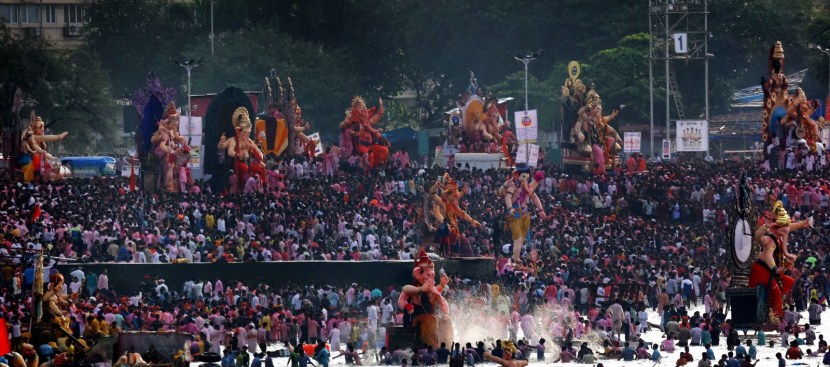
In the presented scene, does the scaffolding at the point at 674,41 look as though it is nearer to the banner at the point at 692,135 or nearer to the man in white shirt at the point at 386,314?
the banner at the point at 692,135

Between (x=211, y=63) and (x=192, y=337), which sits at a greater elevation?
(x=211, y=63)

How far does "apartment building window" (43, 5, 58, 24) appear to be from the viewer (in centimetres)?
12531

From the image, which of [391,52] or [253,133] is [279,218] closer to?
[253,133]

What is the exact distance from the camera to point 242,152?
6375cm

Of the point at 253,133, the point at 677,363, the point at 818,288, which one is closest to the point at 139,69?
the point at 253,133

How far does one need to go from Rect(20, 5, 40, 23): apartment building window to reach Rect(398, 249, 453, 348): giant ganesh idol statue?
81.2 m

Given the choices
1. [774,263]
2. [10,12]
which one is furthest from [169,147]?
[10,12]

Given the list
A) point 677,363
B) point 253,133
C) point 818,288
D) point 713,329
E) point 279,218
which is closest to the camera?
point 677,363

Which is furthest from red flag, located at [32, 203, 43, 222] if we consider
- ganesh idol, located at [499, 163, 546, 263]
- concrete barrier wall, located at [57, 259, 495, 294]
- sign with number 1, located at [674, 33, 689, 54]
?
sign with number 1, located at [674, 33, 689, 54]

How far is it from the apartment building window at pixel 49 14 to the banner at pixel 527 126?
61.6m

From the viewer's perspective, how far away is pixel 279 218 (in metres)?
59.6

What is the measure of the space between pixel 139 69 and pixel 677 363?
66054 millimetres

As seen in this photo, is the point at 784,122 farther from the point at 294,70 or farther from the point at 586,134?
the point at 294,70

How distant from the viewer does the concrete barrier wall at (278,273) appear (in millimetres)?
54312
